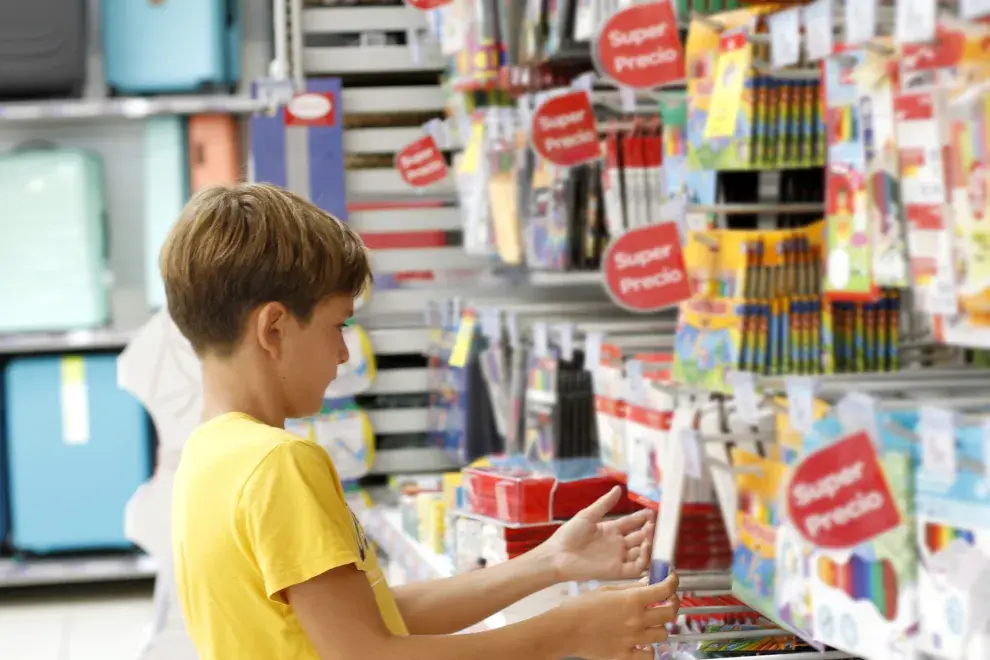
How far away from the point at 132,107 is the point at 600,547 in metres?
3.91

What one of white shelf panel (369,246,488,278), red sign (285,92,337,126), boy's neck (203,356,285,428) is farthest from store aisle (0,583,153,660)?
boy's neck (203,356,285,428)

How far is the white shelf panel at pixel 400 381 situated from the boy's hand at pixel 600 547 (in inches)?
112

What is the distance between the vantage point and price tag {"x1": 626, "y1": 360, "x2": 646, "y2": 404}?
2373 millimetres

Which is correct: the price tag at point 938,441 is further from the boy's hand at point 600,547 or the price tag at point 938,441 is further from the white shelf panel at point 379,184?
the white shelf panel at point 379,184

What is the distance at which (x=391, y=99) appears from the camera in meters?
4.55

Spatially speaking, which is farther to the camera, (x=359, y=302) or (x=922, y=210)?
(x=359, y=302)

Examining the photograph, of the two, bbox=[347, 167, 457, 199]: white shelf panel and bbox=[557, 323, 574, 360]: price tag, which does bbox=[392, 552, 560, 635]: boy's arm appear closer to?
bbox=[557, 323, 574, 360]: price tag

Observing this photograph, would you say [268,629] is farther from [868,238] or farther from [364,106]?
[364,106]

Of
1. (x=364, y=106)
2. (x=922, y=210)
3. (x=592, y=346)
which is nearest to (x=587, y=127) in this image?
(x=592, y=346)

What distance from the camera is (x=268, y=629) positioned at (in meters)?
1.39

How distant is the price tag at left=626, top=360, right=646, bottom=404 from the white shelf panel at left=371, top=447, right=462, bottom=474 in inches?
82.1

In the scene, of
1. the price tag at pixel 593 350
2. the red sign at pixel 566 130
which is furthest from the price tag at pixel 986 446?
the red sign at pixel 566 130

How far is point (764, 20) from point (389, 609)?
110cm

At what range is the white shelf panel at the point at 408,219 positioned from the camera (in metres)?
4.47
